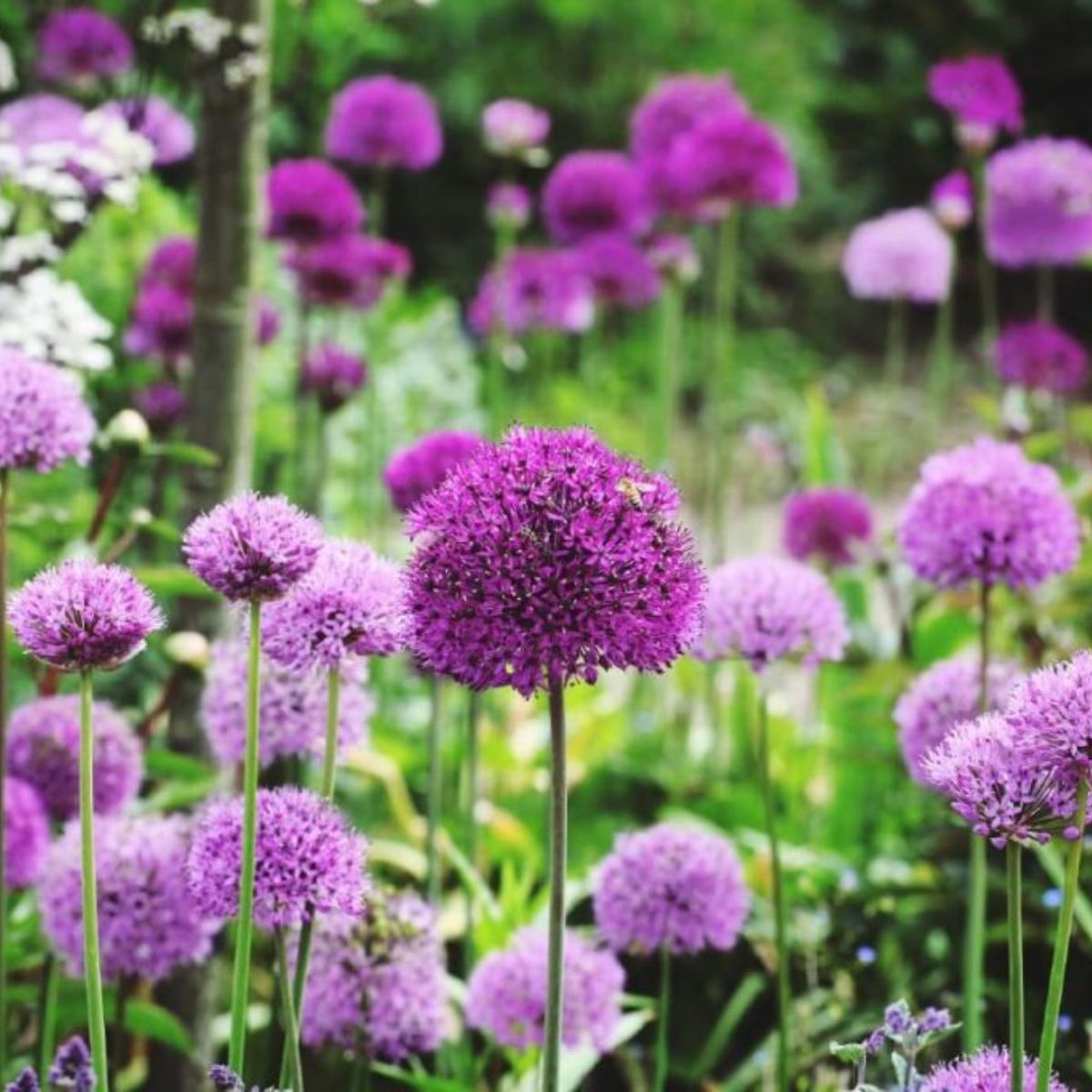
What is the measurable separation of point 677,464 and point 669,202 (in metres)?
4.15

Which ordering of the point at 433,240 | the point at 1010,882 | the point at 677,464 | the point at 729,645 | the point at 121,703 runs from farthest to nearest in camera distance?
1. the point at 433,240
2. the point at 677,464
3. the point at 121,703
4. the point at 729,645
5. the point at 1010,882

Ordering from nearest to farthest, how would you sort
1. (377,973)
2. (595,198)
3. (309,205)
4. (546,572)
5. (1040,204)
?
(546,572)
(377,973)
(309,205)
(1040,204)
(595,198)

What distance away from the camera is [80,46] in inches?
133

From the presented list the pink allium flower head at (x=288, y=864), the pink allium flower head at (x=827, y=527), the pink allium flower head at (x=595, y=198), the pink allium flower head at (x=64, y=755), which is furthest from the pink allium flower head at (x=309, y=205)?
the pink allium flower head at (x=288, y=864)

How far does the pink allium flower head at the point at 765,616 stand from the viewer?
1.91m

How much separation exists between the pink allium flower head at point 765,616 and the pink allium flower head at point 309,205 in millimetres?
1668

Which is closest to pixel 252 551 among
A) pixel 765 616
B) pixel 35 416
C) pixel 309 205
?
pixel 35 416

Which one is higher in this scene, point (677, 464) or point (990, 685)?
point (677, 464)

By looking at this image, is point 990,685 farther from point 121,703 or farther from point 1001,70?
point 1001,70

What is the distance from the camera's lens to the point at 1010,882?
3.83 feet

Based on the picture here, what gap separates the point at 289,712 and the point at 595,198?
2364 mm

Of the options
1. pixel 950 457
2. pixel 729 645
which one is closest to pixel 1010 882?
pixel 729 645

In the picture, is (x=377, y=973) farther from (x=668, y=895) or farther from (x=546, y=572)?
(x=546, y=572)

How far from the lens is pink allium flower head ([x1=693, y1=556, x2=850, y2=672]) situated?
1908 mm
